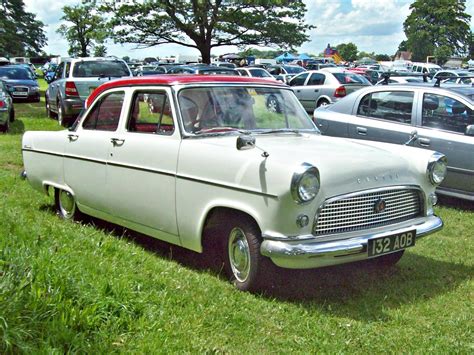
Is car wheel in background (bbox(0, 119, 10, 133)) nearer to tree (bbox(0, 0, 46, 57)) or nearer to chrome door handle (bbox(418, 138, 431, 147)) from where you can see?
chrome door handle (bbox(418, 138, 431, 147))

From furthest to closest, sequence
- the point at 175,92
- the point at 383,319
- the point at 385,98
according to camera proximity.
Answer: the point at 385,98, the point at 175,92, the point at 383,319

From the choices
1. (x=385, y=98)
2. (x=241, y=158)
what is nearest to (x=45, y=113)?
(x=385, y=98)

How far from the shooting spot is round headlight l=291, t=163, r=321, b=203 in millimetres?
3986

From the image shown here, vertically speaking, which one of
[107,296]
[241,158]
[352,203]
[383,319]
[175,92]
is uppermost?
[175,92]

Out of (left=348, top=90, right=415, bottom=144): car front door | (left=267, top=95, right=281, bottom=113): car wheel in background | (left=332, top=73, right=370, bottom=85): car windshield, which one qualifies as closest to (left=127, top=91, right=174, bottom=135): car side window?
(left=267, top=95, right=281, bottom=113): car wheel in background

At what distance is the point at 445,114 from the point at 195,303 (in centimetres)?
492

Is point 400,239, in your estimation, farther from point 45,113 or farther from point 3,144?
point 45,113

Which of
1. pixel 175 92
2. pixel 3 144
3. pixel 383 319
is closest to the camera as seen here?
pixel 383 319

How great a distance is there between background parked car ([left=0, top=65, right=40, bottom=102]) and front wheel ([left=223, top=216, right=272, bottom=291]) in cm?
1923

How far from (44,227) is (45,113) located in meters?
14.2

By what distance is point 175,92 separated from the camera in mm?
5133

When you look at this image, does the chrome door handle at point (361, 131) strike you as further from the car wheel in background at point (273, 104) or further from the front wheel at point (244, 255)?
the front wheel at point (244, 255)

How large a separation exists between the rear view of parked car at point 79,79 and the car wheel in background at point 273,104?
9454 mm

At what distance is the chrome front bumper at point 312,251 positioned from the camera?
13.1ft
